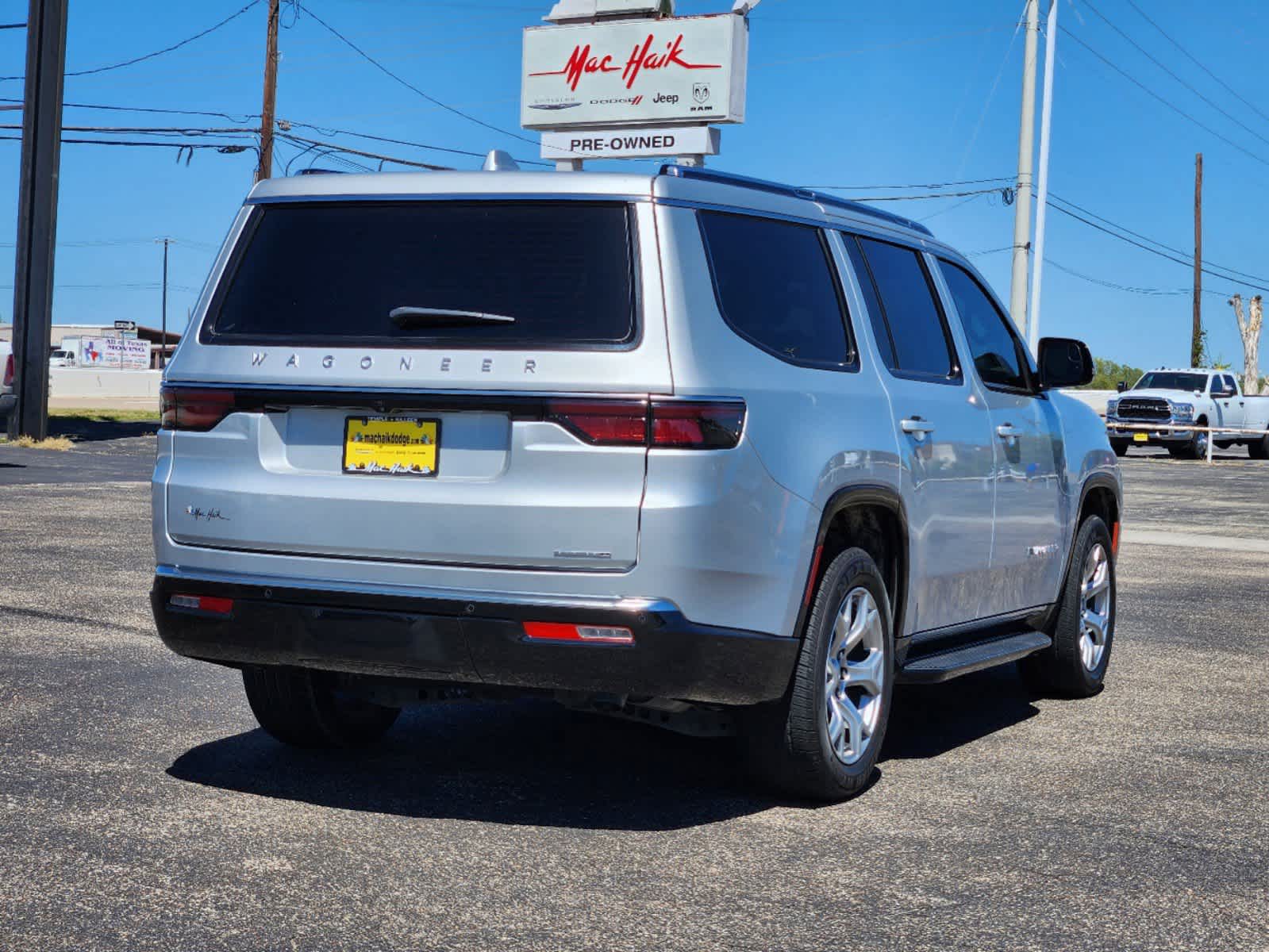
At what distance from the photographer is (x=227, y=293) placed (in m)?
5.46

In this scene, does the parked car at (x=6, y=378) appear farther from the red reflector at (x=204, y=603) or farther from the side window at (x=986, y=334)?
the red reflector at (x=204, y=603)

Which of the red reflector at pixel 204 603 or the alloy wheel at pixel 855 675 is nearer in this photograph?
the red reflector at pixel 204 603

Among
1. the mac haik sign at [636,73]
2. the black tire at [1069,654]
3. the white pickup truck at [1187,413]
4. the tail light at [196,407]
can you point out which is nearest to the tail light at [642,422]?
the tail light at [196,407]

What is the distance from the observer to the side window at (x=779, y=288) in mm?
5266

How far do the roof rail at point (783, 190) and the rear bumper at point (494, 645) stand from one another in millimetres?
1381

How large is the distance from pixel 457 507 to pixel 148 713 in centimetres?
242

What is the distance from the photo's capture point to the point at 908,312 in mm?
6492

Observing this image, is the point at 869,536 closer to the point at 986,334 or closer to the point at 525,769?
the point at 525,769

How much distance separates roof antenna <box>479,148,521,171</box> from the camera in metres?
5.67

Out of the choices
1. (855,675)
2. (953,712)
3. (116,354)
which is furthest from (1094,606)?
(116,354)

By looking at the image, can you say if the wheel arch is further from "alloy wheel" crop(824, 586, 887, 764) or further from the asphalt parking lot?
the asphalt parking lot

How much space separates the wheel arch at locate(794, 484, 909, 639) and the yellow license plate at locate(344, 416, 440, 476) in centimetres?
122

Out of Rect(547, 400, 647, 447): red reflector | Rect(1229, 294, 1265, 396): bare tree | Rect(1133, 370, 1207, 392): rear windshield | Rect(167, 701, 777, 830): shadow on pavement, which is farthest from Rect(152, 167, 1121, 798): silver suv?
Rect(1229, 294, 1265, 396): bare tree

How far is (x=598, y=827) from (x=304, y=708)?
1.28 metres
